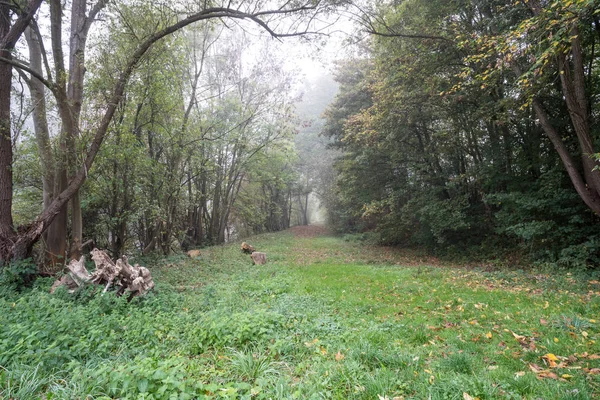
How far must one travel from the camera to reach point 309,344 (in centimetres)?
361

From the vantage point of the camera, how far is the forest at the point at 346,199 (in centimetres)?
301

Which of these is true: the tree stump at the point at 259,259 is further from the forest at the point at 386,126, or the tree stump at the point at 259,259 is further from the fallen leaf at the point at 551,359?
the fallen leaf at the point at 551,359

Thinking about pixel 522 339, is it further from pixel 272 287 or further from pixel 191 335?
pixel 272 287

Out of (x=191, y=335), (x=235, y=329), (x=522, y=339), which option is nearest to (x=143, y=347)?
(x=191, y=335)

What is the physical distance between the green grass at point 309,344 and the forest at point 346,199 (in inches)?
1.3

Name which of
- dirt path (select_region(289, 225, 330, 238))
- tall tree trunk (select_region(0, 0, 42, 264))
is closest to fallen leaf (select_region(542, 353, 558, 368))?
tall tree trunk (select_region(0, 0, 42, 264))

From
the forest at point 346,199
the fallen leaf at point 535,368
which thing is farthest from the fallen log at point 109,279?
the fallen leaf at point 535,368

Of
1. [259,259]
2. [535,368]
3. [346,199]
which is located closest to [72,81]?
[259,259]

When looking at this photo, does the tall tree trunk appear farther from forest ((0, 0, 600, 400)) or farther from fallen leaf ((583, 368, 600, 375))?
fallen leaf ((583, 368, 600, 375))

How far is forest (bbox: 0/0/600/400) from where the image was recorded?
3.01m

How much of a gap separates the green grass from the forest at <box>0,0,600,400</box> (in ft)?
0.11

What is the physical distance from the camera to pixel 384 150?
47.1ft

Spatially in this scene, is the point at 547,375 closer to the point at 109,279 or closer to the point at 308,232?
→ the point at 109,279

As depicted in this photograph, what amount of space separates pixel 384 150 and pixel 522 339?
11.6 m
